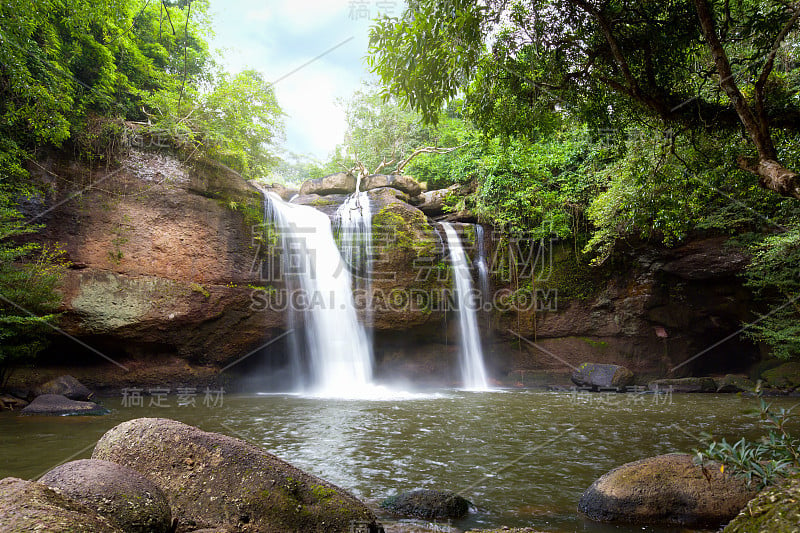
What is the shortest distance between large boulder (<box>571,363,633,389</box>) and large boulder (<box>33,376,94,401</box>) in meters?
14.0

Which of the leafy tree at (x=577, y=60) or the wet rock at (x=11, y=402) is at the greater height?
the leafy tree at (x=577, y=60)

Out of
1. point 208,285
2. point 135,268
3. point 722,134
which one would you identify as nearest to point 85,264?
point 135,268

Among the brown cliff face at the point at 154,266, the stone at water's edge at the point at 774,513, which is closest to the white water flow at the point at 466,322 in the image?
the brown cliff face at the point at 154,266

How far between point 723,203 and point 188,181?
50.5 ft

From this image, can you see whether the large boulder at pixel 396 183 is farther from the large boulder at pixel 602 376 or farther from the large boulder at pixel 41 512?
the large boulder at pixel 41 512

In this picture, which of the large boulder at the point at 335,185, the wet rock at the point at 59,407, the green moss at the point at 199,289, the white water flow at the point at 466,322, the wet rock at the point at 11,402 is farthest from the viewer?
the large boulder at the point at 335,185

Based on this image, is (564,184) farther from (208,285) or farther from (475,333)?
(208,285)

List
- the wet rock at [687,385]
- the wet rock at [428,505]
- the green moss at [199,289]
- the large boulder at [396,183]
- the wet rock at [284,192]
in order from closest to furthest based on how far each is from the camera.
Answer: the wet rock at [428,505] < the green moss at [199,289] < the wet rock at [687,385] < the large boulder at [396,183] < the wet rock at [284,192]

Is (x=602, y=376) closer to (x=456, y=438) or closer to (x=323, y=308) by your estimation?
(x=456, y=438)

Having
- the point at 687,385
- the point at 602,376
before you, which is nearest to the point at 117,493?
the point at 602,376

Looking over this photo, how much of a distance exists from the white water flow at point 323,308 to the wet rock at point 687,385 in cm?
952

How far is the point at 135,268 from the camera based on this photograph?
12.0 m

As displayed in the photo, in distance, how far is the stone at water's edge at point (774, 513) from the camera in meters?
2.00

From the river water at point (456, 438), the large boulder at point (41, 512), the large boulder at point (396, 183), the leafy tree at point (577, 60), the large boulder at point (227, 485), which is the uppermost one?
the large boulder at point (396, 183)
